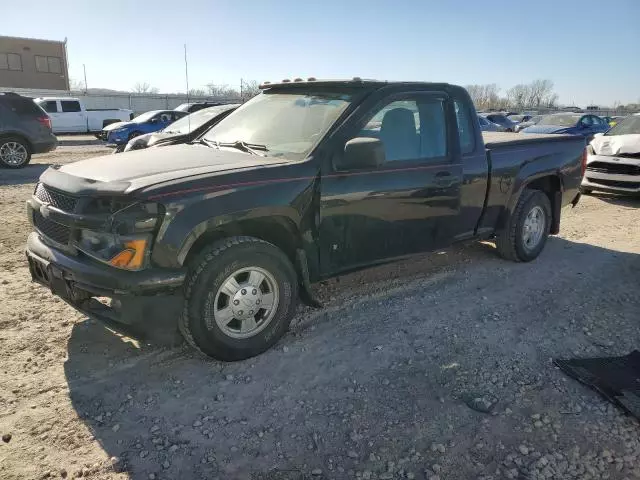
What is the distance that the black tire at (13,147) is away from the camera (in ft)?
40.4

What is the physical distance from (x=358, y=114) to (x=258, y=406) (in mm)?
2250

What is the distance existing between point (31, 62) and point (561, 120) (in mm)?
45424

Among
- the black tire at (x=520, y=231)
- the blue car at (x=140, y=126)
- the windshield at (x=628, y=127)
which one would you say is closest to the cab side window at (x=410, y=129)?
the black tire at (x=520, y=231)

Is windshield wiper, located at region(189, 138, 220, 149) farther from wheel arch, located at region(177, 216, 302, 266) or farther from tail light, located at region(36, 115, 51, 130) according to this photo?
tail light, located at region(36, 115, 51, 130)

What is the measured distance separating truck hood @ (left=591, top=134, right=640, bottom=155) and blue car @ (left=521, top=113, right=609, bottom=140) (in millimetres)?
6419

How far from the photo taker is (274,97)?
180 inches

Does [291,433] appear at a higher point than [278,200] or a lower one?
lower

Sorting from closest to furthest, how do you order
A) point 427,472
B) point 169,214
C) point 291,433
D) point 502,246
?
point 427,472, point 291,433, point 169,214, point 502,246

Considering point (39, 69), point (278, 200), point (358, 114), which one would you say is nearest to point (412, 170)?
point (358, 114)

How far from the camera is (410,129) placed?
14.1ft

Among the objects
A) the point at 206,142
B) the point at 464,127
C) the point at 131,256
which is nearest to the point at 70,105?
the point at 206,142

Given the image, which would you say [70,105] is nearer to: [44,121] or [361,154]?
[44,121]

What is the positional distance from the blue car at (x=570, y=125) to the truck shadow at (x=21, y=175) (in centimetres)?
1426

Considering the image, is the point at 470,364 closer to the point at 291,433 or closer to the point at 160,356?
the point at 291,433
